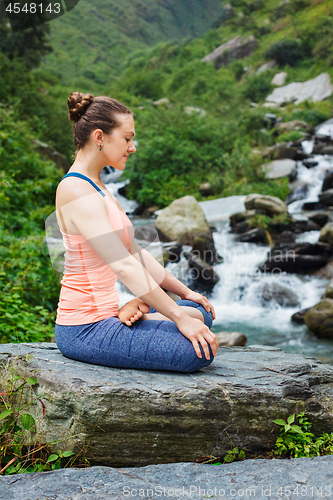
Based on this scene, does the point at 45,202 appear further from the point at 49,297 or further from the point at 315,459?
the point at 315,459

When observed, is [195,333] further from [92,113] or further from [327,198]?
[327,198]

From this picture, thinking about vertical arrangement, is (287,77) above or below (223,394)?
above

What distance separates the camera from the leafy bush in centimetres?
2680

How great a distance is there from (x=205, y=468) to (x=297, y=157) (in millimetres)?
14707

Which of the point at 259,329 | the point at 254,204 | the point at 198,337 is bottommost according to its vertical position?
the point at 259,329


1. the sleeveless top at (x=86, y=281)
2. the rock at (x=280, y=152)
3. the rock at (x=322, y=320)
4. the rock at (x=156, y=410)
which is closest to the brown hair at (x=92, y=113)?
the sleeveless top at (x=86, y=281)

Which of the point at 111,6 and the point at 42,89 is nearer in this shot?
the point at 42,89

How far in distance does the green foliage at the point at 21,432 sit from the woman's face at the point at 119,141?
1.13 metres

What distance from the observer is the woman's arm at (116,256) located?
170cm

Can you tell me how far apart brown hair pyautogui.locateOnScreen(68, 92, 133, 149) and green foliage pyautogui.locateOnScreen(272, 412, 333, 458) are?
5.55 ft

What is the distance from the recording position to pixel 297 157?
1464 cm

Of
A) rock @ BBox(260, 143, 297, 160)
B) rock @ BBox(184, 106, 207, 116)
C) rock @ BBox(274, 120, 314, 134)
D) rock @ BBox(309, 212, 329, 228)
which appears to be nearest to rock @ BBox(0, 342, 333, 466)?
rock @ BBox(309, 212, 329, 228)

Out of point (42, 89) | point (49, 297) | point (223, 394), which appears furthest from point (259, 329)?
point (42, 89)

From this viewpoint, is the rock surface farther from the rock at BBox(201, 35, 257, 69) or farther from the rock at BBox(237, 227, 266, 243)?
the rock at BBox(201, 35, 257, 69)
